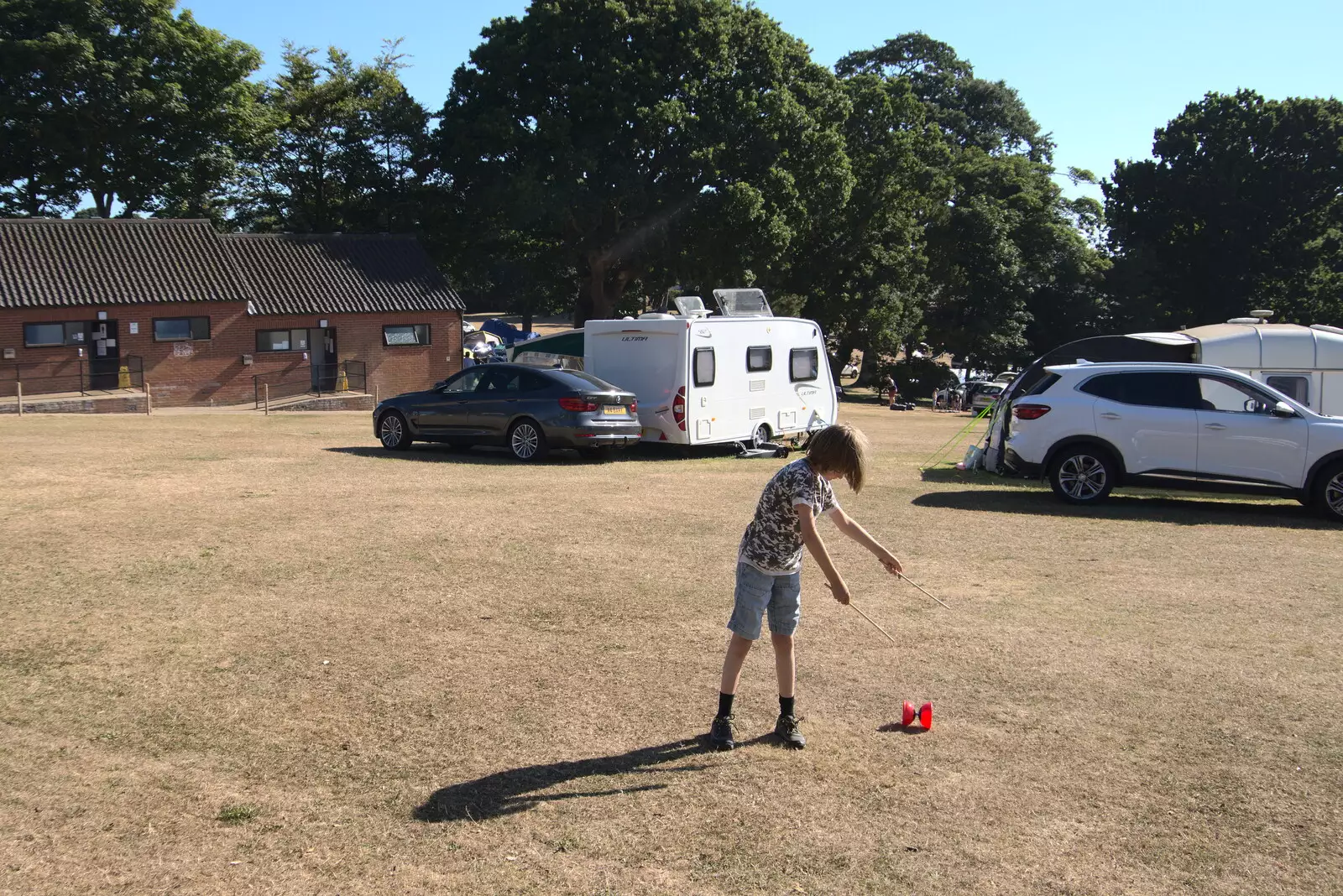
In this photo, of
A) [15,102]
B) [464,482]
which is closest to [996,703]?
[464,482]

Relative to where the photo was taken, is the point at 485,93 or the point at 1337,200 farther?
the point at 1337,200

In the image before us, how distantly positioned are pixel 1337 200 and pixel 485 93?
3765 centimetres

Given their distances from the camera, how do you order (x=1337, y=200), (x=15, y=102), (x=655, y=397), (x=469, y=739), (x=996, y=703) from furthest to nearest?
(x=1337, y=200)
(x=15, y=102)
(x=655, y=397)
(x=996, y=703)
(x=469, y=739)

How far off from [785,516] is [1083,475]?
394 inches

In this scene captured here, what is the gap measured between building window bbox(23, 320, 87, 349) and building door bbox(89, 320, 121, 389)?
36 cm

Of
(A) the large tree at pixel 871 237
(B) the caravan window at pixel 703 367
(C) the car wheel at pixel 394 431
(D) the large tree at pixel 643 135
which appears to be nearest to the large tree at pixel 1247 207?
(A) the large tree at pixel 871 237

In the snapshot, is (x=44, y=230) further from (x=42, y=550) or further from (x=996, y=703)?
(x=996, y=703)

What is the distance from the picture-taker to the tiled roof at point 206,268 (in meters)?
33.3

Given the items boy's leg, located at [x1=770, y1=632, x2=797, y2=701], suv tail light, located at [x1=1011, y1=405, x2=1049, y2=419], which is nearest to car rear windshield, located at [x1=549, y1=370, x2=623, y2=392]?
suv tail light, located at [x1=1011, y1=405, x2=1049, y2=419]

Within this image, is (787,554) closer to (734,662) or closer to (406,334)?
(734,662)

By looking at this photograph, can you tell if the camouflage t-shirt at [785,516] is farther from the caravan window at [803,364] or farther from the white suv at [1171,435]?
the caravan window at [803,364]

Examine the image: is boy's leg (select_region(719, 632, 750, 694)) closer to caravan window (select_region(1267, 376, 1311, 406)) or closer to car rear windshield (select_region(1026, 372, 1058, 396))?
car rear windshield (select_region(1026, 372, 1058, 396))

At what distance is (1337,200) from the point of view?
5216cm

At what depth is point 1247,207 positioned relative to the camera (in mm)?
52656
